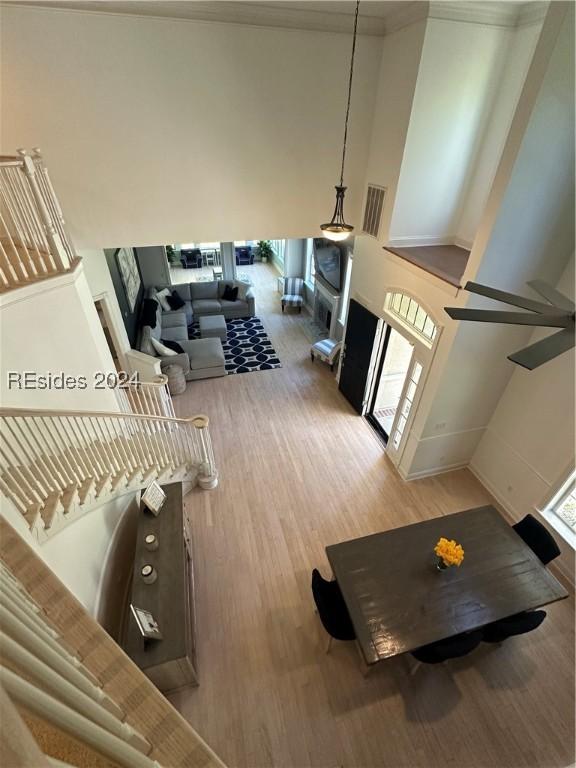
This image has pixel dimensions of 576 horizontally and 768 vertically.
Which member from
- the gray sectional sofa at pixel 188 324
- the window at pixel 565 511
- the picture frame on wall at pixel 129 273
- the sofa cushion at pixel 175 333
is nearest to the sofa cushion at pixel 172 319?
the gray sectional sofa at pixel 188 324

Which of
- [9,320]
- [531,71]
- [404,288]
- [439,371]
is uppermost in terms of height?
[531,71]

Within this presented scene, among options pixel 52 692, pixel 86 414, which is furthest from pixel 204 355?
pixel 52 692

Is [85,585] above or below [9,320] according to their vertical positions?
below

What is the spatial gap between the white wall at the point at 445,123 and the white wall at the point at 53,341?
4.28m

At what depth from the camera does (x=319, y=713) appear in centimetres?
312

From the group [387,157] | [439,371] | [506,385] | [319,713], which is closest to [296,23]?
[387,157]

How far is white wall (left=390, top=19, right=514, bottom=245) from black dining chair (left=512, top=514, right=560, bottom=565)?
13.1 feet

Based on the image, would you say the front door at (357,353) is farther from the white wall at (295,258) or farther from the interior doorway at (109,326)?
the white wall at (295,258)

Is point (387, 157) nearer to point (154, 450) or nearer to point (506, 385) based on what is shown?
point (506, 385)

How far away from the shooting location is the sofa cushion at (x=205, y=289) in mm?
10477

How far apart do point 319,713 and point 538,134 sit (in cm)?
558

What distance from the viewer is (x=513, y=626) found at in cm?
308

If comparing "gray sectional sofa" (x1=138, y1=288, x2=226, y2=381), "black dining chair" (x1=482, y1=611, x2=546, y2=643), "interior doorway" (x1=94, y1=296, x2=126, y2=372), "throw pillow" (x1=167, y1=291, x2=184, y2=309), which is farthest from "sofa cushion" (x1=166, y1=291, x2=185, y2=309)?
"black dining chair" (x1=482, y1=611, x2=546, y2=643)

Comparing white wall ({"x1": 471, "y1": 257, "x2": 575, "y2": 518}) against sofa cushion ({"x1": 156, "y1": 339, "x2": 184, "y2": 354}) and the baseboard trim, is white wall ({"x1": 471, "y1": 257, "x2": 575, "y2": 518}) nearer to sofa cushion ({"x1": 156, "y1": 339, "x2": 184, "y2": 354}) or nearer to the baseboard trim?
the baseboard trim
